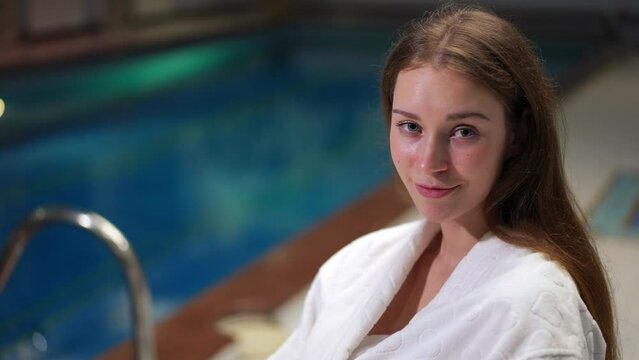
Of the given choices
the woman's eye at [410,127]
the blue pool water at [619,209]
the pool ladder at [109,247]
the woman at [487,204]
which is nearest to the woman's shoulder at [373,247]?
the woman at [487,204]

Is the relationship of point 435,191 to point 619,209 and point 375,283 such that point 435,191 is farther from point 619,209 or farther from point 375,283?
point 619,209

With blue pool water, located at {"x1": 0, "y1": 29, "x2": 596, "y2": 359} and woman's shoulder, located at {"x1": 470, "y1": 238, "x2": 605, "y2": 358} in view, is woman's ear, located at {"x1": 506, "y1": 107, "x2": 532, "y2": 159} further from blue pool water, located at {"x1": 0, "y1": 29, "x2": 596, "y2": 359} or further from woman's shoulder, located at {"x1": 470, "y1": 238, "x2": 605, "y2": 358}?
blue pool water, located at {"x1": 0, "y1": 29, "x2": 596, "y2": 359}

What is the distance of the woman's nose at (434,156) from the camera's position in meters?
1.21

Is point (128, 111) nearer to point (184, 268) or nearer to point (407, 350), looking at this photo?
point (184, 268)

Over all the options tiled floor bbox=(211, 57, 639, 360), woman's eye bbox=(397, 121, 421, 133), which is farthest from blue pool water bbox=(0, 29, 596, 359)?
woman's eye bbox=(397, 121, 421, 133)

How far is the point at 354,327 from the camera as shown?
1343 mm

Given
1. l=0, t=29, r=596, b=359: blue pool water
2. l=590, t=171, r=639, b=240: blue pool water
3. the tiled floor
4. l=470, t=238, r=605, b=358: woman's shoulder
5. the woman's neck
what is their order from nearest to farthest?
l=470, t=238, r=605, b=358: woman's shoulder → the woman's neck → the tiled floor → l=590, t=171, r=639, b=240: blue pool water → l=0, t=29, r=596, b=359: blue pool water

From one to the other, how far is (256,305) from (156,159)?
146 inches

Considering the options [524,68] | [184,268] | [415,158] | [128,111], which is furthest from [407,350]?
[128,111]

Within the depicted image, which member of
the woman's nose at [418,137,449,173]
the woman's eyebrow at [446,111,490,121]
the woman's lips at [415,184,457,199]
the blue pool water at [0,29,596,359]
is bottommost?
the woman's lips at [415,184,457,199]

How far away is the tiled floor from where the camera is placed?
2482 millimetres

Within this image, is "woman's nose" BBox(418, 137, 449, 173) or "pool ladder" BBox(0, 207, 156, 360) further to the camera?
"pool ladder" BBox(0, 207, 156, 360)

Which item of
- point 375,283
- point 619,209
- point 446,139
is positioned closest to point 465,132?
point 446,139

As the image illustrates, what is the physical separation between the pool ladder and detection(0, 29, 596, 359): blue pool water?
63 centimetres
